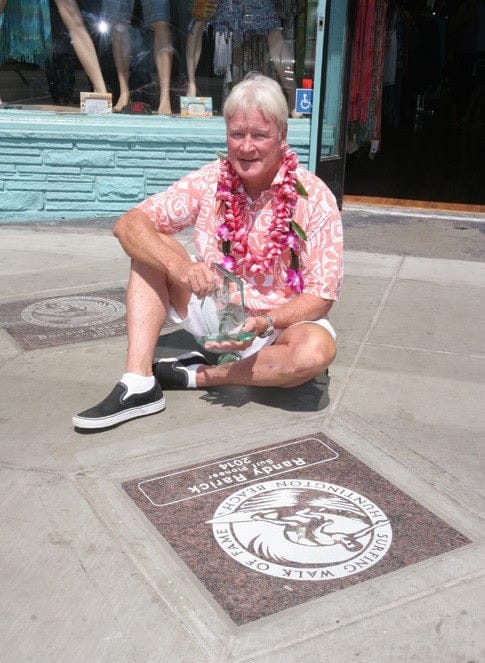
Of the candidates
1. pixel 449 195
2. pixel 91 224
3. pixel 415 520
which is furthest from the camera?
pixel 449 195

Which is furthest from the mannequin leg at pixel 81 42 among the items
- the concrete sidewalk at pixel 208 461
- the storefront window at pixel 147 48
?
the concrete sidewalk at pixel 208 461

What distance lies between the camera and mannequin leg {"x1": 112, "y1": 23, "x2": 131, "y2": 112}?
22.1 ft

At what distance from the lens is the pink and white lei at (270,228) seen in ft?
10.2

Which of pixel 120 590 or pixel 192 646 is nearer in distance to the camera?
pixel 192 646

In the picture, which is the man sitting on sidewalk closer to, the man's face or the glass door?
the man's face

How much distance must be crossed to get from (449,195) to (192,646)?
22.3 ft

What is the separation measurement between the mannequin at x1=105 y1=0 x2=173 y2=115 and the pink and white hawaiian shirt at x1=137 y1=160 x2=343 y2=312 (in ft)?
12.4

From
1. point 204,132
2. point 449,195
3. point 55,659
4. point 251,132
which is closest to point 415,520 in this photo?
point 55,659

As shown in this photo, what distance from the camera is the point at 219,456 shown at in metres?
2.81

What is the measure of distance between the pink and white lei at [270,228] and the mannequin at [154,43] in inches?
152

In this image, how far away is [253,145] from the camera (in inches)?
117

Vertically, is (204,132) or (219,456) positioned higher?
(204,132)

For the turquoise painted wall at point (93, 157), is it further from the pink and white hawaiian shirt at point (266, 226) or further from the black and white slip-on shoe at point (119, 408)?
the black and white slip-on shoe at point (119, 408)

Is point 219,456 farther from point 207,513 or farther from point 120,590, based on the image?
point 120,590
